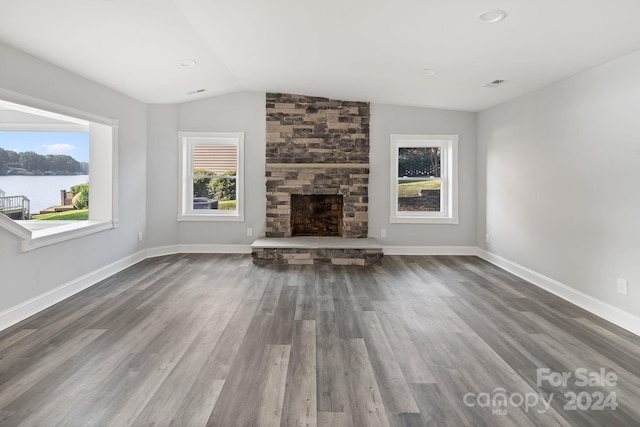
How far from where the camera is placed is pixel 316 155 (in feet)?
19.7

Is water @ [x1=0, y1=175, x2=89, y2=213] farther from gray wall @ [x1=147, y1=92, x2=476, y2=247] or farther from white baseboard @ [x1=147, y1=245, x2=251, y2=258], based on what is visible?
white baseboard @ [x1=147, y1=245, x2=251, y2=258]

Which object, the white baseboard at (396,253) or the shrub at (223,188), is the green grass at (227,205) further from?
the white baseboard at (396,253)

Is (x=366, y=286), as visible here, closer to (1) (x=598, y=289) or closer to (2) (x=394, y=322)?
(2) (x=394, y=322)

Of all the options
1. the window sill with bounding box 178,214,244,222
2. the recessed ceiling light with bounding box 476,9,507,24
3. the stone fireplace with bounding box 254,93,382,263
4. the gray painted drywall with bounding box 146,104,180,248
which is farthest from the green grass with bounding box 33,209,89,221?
the recessed ceiling light with bounding box 476,9,507,24

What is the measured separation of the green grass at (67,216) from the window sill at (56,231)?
0.87m

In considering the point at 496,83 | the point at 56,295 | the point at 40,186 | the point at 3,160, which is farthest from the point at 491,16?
the point at 3,160

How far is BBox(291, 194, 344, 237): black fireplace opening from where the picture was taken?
247 inches

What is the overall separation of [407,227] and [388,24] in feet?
12.1

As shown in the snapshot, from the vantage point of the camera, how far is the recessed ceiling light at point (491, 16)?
2574mm

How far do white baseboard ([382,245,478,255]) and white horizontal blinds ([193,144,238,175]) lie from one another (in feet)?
9.86

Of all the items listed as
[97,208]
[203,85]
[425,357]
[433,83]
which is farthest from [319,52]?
[97,208]

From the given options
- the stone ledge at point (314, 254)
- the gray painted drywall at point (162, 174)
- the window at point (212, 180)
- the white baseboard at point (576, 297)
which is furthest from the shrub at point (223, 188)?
the white baseboard at point (576, 297)

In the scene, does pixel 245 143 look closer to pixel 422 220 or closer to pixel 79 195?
pixel 79 195

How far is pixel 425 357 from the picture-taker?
8.23ft
